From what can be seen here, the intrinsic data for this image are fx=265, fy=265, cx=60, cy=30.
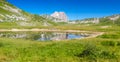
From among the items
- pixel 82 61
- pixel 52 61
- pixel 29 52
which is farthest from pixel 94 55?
pixel 29 52

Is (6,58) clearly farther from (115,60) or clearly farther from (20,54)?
(115,60)

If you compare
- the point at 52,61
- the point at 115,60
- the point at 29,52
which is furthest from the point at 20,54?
the point at 115,60

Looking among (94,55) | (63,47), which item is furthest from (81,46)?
(94,55)

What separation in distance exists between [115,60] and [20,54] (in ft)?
37.5

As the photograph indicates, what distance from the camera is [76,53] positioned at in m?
34.3

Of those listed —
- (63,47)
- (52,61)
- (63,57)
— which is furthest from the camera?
(63,47)

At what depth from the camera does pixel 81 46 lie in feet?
127

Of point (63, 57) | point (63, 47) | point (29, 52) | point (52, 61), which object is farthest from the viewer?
point (63, 47)

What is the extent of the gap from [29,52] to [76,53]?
6.05 metres

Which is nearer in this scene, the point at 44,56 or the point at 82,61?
the point at 82,61

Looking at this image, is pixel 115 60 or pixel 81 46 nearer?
pixel 115 60

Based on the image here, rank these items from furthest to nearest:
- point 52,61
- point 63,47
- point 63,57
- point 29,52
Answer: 1. point 63,47
2. point 29,52
3. point 63,57
4. point 52,61

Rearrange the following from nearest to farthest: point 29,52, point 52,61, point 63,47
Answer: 1. point 52,61
2. point 29,52
3. point 63,47

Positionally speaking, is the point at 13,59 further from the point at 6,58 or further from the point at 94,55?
the point at 94,55
